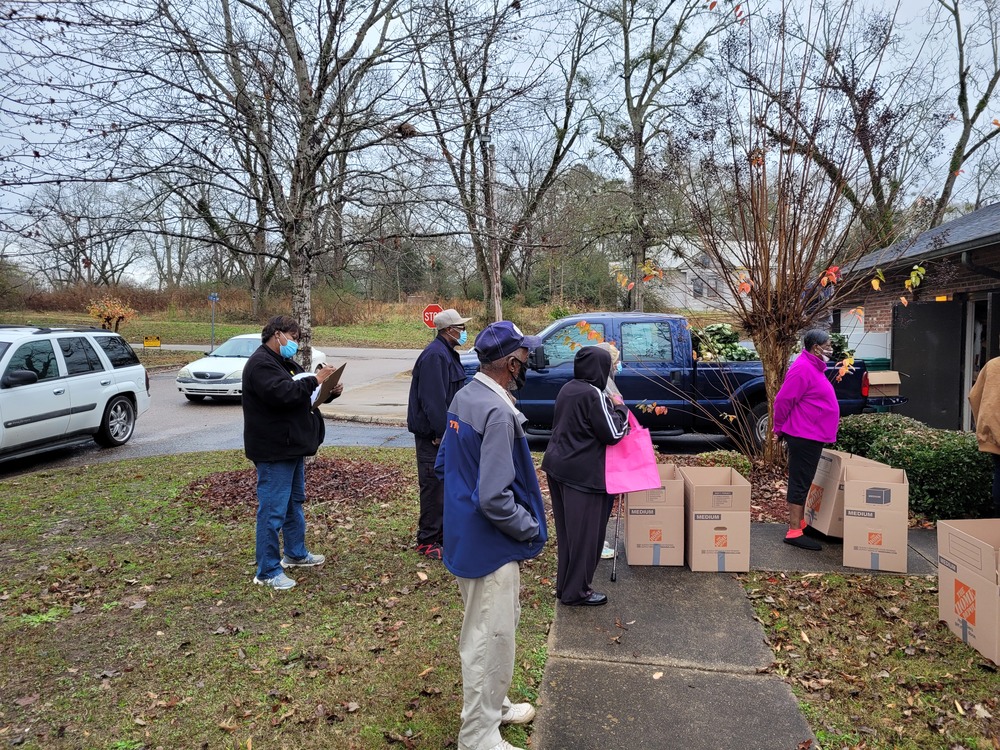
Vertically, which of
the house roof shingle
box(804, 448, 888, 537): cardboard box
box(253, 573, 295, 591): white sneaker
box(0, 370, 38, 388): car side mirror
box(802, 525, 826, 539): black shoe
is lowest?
box(802, 525, 826, 539): black shoe

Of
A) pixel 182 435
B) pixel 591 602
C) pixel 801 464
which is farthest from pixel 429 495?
pixel 182 435

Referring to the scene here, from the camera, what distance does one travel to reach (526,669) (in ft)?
12.1

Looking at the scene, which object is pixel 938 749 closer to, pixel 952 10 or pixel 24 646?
pixel 24 646

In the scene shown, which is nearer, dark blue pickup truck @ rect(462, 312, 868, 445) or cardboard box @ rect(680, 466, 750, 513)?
cardboard box @ rect(680, 466, 750, 513)

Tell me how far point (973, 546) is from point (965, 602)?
38cm

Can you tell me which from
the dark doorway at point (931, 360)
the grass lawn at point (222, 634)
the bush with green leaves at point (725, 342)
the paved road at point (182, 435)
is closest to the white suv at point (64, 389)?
the paved road at point (182, 435)

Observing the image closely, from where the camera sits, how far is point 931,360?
10414mm

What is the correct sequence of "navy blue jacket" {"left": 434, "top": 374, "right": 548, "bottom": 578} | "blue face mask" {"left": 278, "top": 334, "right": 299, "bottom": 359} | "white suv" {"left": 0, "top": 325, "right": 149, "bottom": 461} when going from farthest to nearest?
"white suv" {"left": 0, "top": 325, "right": 149, "bottom": 461} < "blue face mask" {"left": 278, "top": 334, "right": 299, "bottom": 359} < "navy blue jacket" {"left": 434, "top": 374, "right": 548, "bottom": 578}

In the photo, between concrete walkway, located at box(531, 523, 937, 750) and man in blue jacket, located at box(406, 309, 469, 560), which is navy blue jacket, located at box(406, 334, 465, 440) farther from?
concrete walkway, located at box(531, 523, 937, 750)

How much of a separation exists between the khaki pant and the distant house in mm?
8117

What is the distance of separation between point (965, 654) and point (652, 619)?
5.67 ft

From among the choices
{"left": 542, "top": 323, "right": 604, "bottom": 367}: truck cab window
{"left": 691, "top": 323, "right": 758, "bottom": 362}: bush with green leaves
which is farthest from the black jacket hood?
{"left": 542, "top": 323, "right": 604, "bottom": 367}: truck cab window

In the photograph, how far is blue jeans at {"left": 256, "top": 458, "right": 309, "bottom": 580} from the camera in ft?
15.1

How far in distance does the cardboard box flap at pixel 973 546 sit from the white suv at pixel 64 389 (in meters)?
9.82
